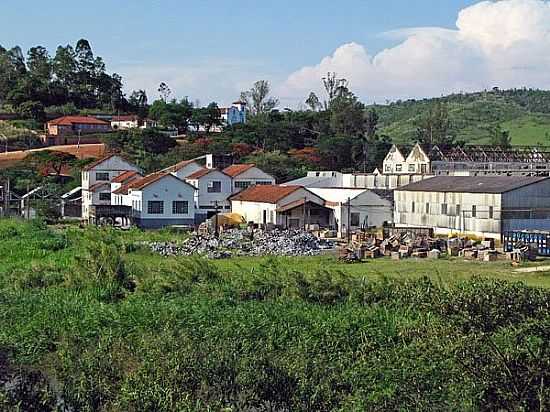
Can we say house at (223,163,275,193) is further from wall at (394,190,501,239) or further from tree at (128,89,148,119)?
tree at (128,89,148,119)

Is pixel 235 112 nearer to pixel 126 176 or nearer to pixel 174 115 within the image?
pixel 174 115

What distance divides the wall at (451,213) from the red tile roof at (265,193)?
4.72m

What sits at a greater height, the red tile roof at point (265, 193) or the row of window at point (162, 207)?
the red tile roof at point (265, 193)

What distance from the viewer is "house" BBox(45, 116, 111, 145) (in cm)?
6475

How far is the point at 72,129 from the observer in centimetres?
6588

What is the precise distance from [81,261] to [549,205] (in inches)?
693

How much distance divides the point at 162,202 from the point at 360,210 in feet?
28.5

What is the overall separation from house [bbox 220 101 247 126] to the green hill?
15142 mm

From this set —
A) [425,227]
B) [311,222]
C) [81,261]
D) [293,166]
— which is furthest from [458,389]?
[293,166]

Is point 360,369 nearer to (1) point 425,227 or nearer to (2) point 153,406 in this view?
(2) point 153,406

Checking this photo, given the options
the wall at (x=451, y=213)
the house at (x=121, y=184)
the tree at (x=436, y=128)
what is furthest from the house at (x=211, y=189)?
the tree at (x=436, y=128)

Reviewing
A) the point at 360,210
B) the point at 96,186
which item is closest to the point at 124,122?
the point at 96,186

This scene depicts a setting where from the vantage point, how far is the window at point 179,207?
4009 centimetres

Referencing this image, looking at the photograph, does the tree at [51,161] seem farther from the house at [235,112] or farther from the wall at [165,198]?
the house at [235,112]
